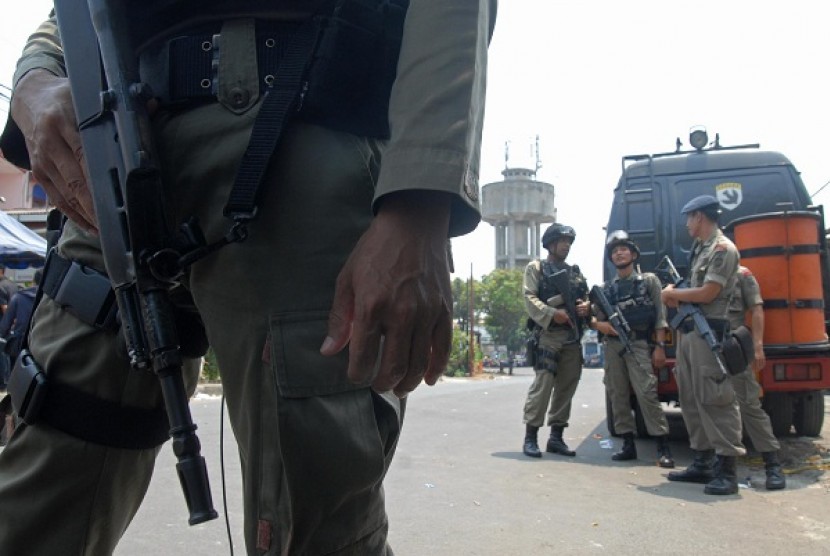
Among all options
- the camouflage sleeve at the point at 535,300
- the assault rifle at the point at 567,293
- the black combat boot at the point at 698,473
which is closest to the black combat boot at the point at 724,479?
the black combat boot at the point at 698,473

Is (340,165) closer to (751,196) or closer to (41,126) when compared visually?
(41,126)

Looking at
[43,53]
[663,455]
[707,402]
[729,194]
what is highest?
[729,194]

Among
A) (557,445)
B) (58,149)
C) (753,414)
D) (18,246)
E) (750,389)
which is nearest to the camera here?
(58,149)

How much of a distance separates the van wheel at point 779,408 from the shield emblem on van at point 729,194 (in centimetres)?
189

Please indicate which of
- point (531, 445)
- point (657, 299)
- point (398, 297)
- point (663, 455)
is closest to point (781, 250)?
point (657, 299)

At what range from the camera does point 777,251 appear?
18.5ft

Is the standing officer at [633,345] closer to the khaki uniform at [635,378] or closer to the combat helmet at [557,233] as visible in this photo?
the khaki uniform at [635,378]

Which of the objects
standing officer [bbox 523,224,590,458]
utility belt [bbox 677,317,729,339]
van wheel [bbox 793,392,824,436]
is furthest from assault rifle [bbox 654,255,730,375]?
van wheel [bbox 793,392,824,436]

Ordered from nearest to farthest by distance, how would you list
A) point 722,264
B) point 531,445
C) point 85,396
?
1. point 85,396
2. point 722,264
3. point 531,445

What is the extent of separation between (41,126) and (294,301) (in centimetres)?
57

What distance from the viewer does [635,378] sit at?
5.97 metres

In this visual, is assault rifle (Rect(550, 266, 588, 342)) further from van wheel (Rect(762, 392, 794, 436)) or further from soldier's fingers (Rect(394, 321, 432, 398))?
soldier's fingers (Rect(394, 321, 432, 398))

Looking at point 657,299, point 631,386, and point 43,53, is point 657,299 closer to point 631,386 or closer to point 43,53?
point 631,386

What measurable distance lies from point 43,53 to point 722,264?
168 inches
